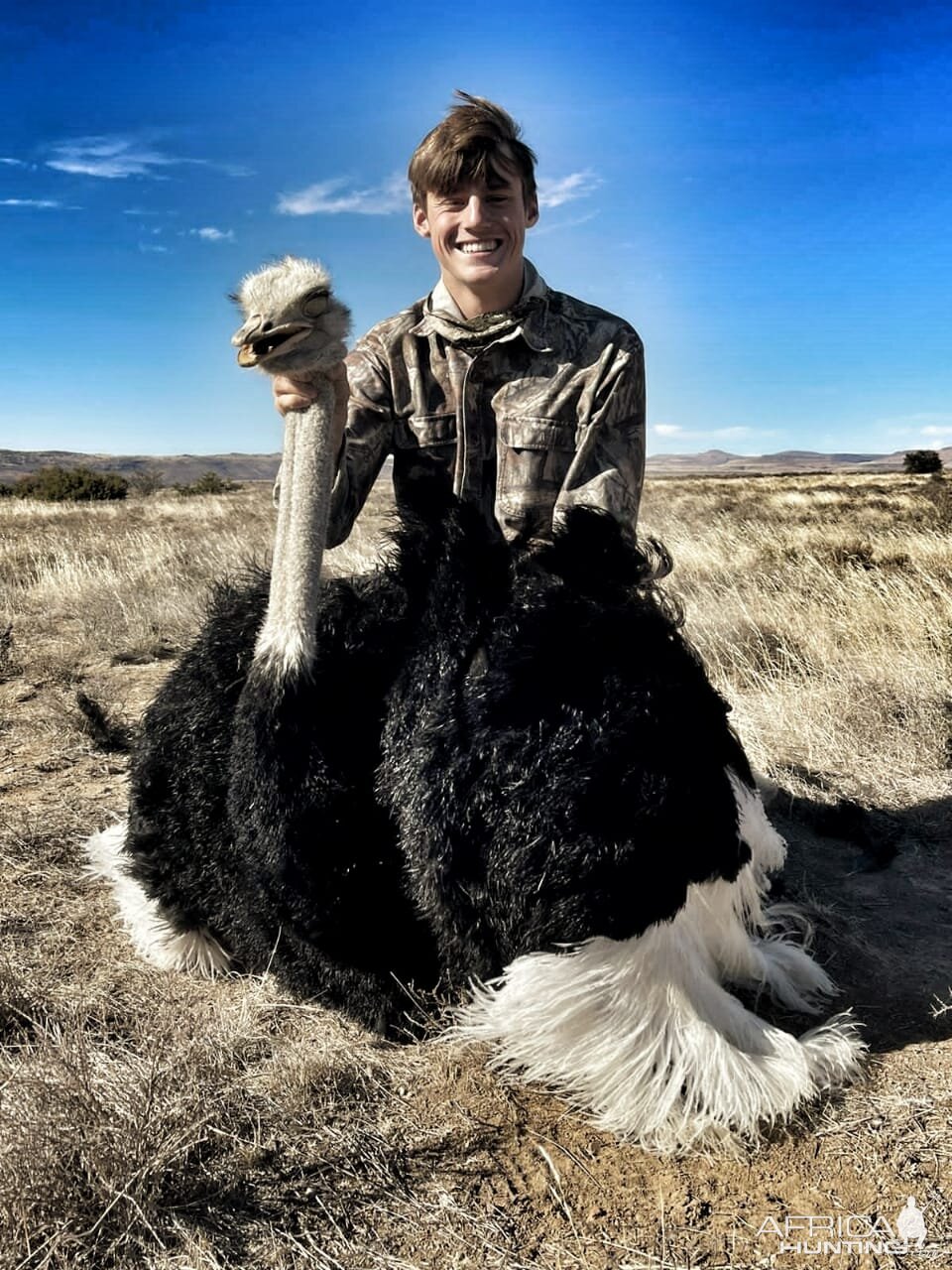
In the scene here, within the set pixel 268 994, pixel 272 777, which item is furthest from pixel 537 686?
pixel 268 994

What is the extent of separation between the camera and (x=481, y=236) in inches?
121

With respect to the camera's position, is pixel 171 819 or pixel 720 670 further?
pixel 720 670

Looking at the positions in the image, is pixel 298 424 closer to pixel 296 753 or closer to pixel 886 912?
pixel 296 753

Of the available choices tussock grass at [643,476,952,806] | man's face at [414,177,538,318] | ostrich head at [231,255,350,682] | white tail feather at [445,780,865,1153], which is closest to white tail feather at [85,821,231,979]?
white tail feather at [445,780,865,1153]

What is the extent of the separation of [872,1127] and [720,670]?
3991mm

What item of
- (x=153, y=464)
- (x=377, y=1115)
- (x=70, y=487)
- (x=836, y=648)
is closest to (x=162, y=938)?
(x=377, y=1115)

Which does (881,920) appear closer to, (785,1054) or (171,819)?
(785,1054)

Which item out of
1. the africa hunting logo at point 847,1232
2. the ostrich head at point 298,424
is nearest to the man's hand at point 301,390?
the ostrich head at point 298,424

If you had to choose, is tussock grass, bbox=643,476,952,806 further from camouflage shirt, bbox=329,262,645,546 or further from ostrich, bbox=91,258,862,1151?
ostrich, bbox=91,258,862,1151

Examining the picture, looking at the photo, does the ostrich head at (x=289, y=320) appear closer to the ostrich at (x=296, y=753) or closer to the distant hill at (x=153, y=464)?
the ostrich at (x=296, y=753)

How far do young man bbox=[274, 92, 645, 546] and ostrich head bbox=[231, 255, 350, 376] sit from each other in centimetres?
61

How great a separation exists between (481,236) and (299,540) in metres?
1.24

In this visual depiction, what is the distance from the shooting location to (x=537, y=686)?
222 centimetres

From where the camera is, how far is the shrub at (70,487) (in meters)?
27.2
